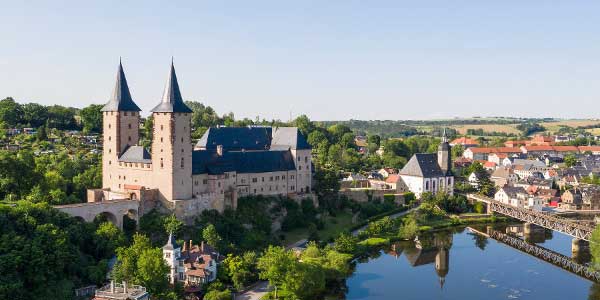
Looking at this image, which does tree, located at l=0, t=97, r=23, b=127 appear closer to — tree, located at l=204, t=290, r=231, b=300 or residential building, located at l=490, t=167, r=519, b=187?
tree, located at l=204, t=290, r=231, b=300

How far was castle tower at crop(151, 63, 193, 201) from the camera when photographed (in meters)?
50.8

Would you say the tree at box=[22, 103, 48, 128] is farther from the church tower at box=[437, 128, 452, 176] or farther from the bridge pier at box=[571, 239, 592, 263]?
the bridge pier at box=[571, 239, 592, 263]

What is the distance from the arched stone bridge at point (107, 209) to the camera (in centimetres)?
4522

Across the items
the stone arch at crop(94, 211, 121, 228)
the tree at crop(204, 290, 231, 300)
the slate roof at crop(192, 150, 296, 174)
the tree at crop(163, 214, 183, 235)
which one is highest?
the slate roof at crop(192, 150, 296, 174)

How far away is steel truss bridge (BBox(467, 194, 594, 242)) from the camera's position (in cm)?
5788

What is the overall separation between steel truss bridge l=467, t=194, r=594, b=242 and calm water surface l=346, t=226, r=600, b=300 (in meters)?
2.05

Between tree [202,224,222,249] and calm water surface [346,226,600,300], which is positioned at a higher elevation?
tree [202,224,222,249]

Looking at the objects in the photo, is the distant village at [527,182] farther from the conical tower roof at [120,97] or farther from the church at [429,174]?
the conical tower roof at [120,97]

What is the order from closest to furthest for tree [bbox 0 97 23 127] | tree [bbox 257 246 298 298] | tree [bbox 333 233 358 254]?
tree [bbox 257 246 298 298] → tree [bbox 333 233 358 254] → tree [bbox 0 97 23 127]

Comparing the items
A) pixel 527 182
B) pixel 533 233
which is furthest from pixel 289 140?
pixel 527 182

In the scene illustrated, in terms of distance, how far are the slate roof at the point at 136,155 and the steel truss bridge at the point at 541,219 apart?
129 ft

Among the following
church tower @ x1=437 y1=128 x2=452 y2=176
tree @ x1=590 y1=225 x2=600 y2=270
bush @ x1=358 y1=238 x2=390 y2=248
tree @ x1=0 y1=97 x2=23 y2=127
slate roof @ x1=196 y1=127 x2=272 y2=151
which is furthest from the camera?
tree @ x1=0 y1=97 x2=23 y2=127

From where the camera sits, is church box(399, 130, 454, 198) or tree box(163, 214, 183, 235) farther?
church box(399, 130, 454, 198)

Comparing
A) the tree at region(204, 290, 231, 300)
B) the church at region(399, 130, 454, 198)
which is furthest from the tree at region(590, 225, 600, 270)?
the church at region(399, 130, 454, 198)
